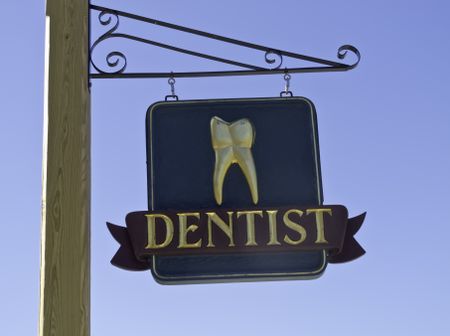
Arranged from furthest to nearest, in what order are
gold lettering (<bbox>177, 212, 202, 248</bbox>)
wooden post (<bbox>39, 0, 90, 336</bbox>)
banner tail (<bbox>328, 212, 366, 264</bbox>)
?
banner tail (<bbox>328, 212, 366, 264</bbox>) → gold lettering (<bbox>177, 212, 202, 248</bbox>) → wooden post (<bbox>39, 0, 90, 336</bbox>)

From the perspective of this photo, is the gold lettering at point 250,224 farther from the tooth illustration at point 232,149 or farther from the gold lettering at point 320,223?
the gold lettering at point 320,223

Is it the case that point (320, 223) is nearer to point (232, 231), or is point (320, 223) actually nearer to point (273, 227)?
point (273, 227)

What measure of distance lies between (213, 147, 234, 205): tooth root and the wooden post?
0.65 m

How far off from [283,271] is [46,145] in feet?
4.32

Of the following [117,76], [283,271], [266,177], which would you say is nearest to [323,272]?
[283,271]

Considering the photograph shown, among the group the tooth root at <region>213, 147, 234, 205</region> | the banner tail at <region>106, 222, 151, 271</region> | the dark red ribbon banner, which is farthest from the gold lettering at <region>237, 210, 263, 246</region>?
the banner tail at <region>106, 222, 151, 271</region>

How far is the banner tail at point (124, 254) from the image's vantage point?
17.5ft

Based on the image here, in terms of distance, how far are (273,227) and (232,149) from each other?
465 millimetres

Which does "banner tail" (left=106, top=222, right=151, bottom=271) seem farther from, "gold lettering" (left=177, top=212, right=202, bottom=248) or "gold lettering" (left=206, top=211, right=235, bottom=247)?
"gold lettering" (left=206, top=211, right=235, bottom=247)

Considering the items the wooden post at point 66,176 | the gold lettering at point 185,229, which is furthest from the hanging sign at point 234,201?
the wooden post at point 66,176

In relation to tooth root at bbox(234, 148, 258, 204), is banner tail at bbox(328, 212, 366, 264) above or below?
below

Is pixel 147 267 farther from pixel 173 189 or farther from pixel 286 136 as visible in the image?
pixel 286 136

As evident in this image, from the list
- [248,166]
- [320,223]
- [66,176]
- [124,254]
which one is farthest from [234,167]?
[66,176]

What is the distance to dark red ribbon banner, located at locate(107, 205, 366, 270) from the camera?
5.26 m
